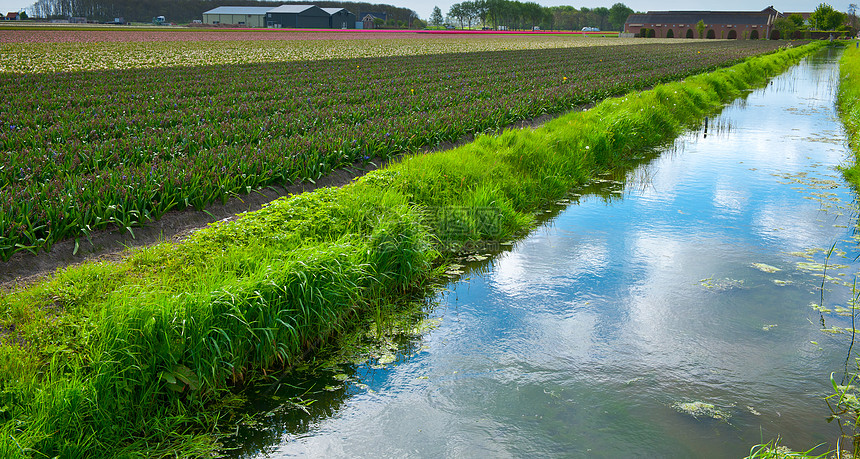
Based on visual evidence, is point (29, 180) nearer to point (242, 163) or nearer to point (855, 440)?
point (242, 163)

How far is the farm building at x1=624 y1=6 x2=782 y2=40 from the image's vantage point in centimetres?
10656

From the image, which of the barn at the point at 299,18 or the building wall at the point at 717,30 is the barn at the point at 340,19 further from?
the building wall at the point at 717,30

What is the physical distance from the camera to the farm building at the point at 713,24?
107 metres

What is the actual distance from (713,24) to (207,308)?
123 metres

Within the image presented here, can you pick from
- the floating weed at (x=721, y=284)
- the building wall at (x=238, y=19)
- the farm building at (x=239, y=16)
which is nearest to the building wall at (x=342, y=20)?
the building wall at (x=238, y=19)

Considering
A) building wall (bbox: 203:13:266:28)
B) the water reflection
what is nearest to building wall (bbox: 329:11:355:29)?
building wall (bbox: 203:13:266:28)

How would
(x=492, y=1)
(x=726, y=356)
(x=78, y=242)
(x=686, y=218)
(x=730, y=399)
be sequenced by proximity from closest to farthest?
(x=730, y=399), (x=726, y=356), (x=78, y=242), (x=686, y=218), (x=492, y=1)

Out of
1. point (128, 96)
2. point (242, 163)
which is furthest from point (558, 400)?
point (128, 96)

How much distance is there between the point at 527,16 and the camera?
158 meters

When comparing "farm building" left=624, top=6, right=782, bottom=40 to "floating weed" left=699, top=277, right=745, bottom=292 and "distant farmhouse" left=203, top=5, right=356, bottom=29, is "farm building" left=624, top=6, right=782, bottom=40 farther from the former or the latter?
"floating weed" left=699, top=277, right=745, bottom=292

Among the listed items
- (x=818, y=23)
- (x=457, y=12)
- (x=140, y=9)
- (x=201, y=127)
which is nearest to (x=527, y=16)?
(x=457, y=12)

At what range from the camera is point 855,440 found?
3.69 meters

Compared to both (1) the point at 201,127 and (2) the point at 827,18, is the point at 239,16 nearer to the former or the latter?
(2) the point at 827,18

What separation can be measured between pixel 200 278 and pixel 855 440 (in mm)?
4430
